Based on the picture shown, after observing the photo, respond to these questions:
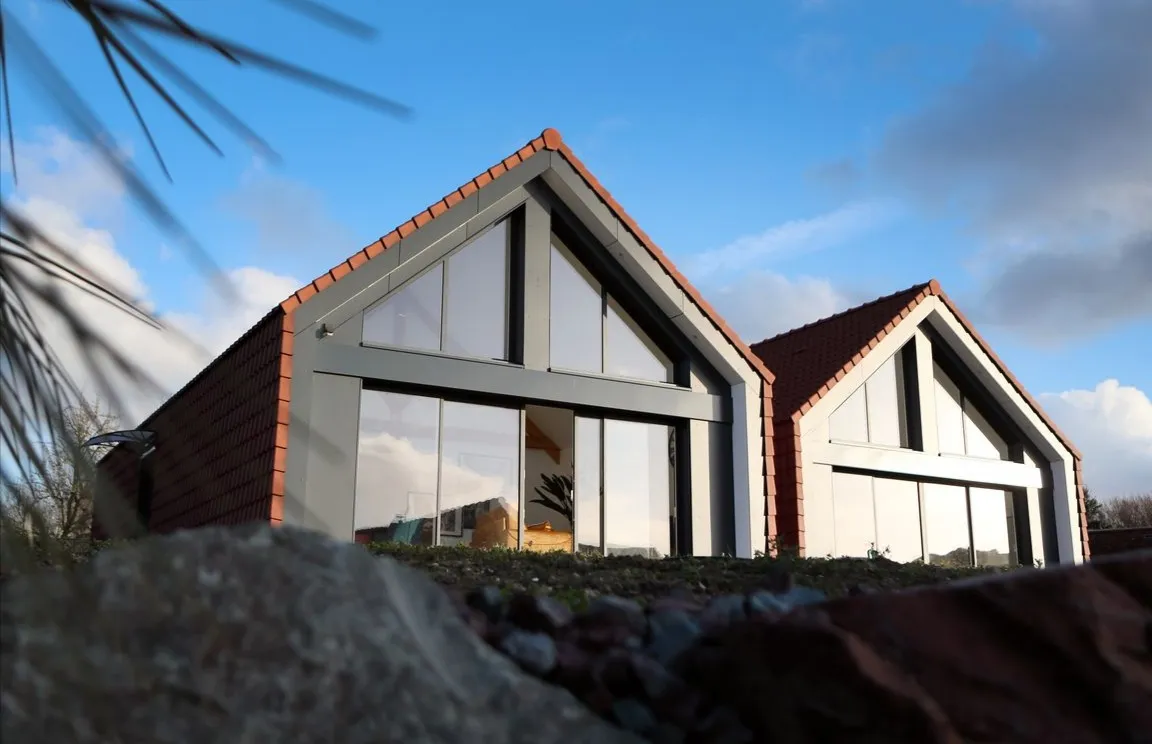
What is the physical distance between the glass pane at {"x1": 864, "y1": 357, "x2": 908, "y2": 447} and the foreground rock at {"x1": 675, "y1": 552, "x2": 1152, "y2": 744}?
42.3 feet

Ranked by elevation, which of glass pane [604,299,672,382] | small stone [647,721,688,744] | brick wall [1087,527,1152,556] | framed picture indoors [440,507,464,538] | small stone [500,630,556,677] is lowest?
small stone [647,721,688,744]

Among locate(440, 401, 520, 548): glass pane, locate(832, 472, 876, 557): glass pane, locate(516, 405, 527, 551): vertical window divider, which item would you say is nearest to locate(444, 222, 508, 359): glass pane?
locate(440, 401, 520, 548): glass pane

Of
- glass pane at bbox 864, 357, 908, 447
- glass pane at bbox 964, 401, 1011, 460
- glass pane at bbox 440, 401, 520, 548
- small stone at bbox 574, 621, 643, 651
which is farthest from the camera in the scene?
glass pane at bbox 964, 401, 1011, 460

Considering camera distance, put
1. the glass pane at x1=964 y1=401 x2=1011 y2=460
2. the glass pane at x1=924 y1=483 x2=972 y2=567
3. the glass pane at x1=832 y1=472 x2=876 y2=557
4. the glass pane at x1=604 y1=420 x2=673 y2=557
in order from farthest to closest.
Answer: the glass pane at x1=964 y1=401 x2=1011 y2=460 → the glass pane at x1=924 y1=483 x2=972 y2=567 → the glass pane at x1=832 y1=472 x2=876 y2=557 → the glass pane at x1=604 y1=420 x2=673 y2=557

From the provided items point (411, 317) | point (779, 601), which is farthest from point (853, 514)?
point (779, 601)

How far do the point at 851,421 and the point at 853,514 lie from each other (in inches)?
56.4

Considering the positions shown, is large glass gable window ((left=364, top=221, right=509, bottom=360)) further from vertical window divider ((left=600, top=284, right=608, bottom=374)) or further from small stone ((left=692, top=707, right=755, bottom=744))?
small stone ((left=692, top=707, right=755, bottom=744))

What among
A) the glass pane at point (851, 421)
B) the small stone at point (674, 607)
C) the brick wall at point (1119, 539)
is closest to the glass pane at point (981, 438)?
the glass pane at point (851, 421)

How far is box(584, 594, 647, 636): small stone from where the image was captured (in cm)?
299

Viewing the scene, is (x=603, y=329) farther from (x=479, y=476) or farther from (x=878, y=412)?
(x=878, y=412)

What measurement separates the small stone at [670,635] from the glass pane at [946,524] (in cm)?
1388

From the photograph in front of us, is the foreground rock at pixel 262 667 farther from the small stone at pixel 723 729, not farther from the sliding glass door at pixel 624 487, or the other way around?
the sliding glass door at pixel 624 487

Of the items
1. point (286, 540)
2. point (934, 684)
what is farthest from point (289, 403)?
point (934, 684)

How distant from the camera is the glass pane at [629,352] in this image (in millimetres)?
12281
